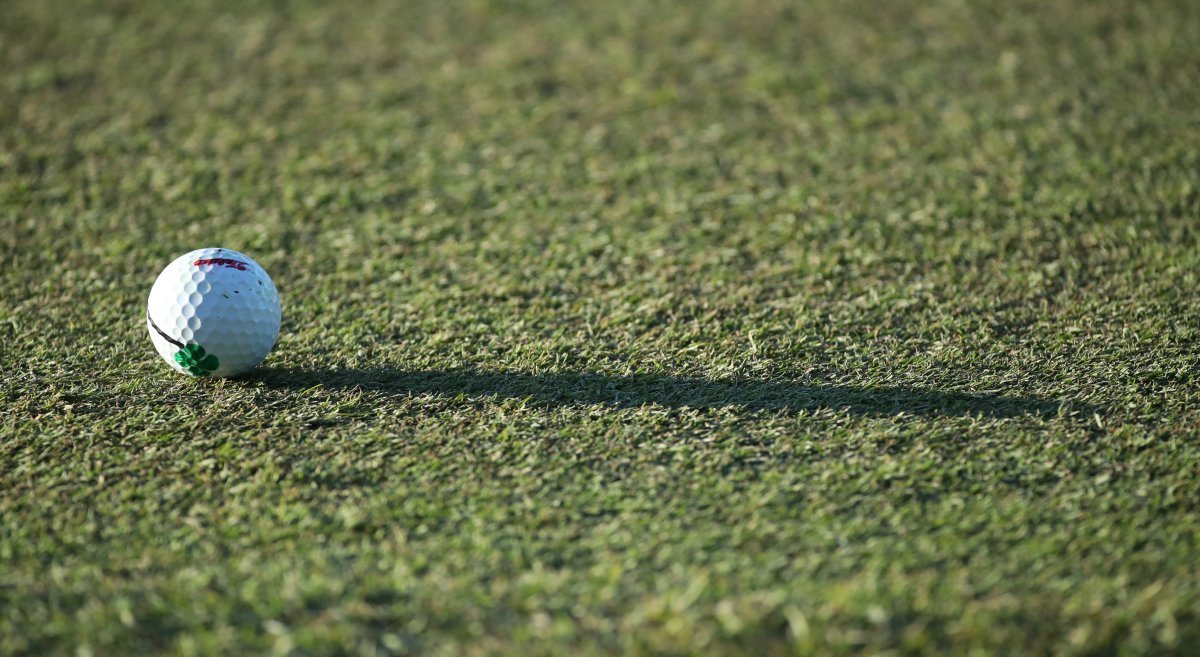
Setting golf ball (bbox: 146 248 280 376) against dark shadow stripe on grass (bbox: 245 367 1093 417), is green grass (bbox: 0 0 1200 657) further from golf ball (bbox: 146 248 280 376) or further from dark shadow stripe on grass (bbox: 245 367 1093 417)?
golf ball (bbox: 146 248 280 376)

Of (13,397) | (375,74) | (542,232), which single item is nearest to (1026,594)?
(542,232)

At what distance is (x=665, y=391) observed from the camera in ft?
11.0

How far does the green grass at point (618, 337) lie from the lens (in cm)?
245

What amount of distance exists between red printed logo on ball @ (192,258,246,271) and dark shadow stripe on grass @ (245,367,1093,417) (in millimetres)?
373

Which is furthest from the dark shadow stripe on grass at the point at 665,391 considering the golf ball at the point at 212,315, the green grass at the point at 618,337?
the golf ball at the point at 212,315

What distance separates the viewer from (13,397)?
11.0ft

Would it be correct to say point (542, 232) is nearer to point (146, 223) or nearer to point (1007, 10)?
point (146, 223)

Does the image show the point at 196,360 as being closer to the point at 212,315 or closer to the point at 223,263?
the point at 212,315

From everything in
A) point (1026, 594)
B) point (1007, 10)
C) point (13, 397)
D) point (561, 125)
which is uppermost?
point (1007, 10)

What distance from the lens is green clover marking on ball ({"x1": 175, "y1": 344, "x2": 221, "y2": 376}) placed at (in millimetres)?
3258

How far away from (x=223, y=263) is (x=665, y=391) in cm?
146

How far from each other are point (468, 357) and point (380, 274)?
2.67 ft

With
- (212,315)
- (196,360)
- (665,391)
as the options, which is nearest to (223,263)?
(212,315)

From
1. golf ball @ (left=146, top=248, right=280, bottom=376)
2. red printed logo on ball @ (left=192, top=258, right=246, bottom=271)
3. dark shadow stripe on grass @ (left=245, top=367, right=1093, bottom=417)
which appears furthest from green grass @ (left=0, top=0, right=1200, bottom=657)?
red printed logo on ball @ (left=192, top=258, right=246, bottom=271)
